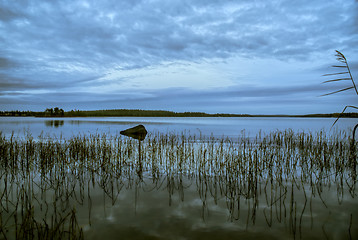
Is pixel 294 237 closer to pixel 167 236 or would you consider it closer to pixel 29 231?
pixel 167 236

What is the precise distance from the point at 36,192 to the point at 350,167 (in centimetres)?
967

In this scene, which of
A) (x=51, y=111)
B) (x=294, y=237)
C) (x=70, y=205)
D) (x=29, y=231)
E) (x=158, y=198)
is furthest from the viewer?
(x=51, y=111)

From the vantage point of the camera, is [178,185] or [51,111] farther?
[51,111]

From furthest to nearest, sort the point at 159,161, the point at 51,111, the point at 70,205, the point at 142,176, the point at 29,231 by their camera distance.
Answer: the point at 51,111, the point at 159,161, the point at 142,176, the point at 70,205, the point at 29,231

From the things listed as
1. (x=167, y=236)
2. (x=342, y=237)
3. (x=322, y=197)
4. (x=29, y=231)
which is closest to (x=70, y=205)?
(x=29, y=231)

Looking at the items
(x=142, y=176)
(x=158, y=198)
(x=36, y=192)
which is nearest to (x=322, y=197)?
(x=158, y=198)

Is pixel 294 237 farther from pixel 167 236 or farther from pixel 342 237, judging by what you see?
pixel 167 236

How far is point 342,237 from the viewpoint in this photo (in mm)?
3674

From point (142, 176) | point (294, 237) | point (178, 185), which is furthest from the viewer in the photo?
point (142, 176)

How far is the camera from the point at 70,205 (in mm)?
4605

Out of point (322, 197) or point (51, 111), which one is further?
point (51, 111)

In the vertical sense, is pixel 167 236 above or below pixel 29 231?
below

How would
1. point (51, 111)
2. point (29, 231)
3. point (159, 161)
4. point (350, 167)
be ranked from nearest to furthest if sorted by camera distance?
1. point (29, 231)
2. point (350, 167)
3. point (159, 161)
4. point (51, 111)

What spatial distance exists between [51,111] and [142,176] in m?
80.3
